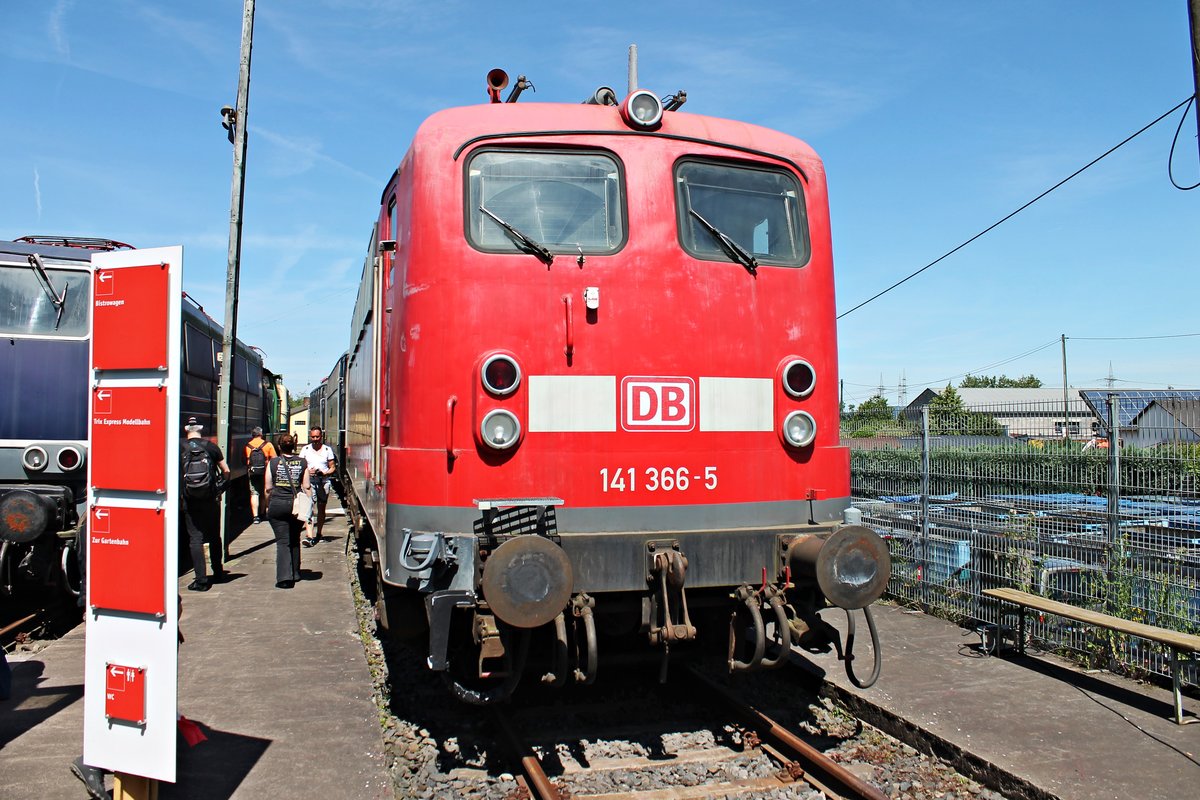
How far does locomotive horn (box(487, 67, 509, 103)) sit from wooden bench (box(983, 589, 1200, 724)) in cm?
505

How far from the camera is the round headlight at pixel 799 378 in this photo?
4.88m

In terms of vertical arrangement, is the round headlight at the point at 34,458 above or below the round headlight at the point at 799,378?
below

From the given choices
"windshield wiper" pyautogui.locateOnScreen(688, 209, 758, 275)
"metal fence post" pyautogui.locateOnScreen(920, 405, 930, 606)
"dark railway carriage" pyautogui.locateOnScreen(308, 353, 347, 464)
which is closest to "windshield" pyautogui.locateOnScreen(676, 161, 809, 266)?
"windshield wiper" pyautogui.locateOnScreen(688, 209, 758, 275)

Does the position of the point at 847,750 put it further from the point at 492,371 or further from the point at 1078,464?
the point at 1078,464

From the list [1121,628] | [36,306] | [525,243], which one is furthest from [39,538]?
[1121,628]

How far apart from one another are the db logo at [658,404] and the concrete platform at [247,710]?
7.09 ft

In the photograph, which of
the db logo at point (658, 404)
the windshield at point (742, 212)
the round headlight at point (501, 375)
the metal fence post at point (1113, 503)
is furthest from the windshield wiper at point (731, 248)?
the metal fence post at point (1113, 503)

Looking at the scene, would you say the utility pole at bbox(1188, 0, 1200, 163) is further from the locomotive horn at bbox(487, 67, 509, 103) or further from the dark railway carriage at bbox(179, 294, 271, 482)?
the dark railway carriage at bbox(179, 294, 271, 482)

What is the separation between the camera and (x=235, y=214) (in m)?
11.7

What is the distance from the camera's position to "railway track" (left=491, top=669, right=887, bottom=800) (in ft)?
14.2

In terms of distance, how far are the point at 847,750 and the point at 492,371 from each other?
9.44 ft

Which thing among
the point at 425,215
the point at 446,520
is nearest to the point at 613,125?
the point at 425,215

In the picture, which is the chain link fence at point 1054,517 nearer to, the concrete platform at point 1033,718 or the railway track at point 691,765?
the concrete platform at point 1033,718

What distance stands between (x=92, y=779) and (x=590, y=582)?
2356mm
